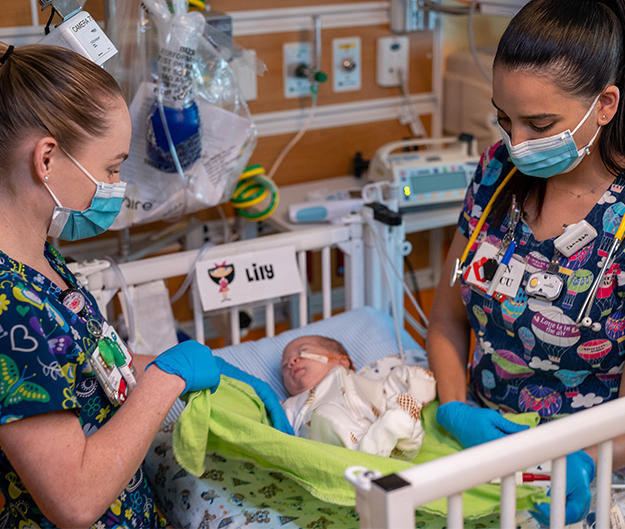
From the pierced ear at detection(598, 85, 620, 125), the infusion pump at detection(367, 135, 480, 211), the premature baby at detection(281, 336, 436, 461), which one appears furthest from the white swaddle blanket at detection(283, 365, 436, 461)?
the infusion pump at detection(367, 135, 480, 211)

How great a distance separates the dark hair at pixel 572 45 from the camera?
1156mm

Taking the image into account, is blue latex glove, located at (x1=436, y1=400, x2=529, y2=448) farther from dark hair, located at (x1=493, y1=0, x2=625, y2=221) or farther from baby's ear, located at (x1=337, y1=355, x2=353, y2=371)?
dark hair, located at (x1=493, y1=0, x2=625, y2=221)

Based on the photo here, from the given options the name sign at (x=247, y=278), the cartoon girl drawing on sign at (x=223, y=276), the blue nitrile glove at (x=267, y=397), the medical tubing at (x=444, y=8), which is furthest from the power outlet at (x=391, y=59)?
the blue nitrile glove at (x=267, y=397)

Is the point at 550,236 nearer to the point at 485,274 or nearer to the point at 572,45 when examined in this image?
the point at 485,274

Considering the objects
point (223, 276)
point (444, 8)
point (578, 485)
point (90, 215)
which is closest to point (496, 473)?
point (578, 485)

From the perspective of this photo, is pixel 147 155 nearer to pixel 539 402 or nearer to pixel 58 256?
pixel 58 256

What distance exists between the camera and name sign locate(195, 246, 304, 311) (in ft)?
5.27

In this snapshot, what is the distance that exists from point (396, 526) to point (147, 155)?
1.26 metres

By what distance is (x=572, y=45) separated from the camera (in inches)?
45.4

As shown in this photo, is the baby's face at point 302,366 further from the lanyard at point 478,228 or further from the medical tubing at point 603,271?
the medical tubing at point 603,271

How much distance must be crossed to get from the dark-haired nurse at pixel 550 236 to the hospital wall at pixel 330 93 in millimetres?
1208

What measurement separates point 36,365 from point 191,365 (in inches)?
10.8

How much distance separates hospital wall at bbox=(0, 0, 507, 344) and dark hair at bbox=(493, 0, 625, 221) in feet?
4.48

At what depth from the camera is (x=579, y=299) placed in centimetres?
125
